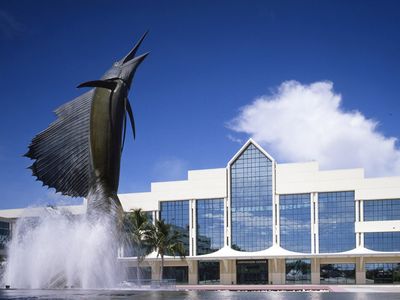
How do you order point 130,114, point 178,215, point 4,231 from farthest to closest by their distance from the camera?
point 4,231 < point 178,215 < point 130,114

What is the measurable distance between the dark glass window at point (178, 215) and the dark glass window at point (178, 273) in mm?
2484

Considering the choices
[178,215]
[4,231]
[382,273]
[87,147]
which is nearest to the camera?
[87,147]

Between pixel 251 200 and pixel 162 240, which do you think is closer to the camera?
pixel 162 240

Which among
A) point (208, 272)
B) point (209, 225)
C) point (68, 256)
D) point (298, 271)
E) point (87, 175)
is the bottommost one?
point (208, 272)

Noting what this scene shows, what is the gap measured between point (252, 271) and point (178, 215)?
34.6ft

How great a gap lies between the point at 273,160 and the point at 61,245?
4431 cm

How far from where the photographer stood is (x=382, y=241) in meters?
57.8

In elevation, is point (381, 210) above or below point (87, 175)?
below

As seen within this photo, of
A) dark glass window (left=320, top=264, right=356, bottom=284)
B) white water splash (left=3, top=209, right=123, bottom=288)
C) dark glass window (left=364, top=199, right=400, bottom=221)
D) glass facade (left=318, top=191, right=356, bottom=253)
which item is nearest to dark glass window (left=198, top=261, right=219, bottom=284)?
dark glass window (left=320, top=264, right=356, bottom=284)

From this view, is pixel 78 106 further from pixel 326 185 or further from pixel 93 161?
pixel 326 185

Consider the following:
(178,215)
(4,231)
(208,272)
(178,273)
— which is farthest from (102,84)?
(4,231)

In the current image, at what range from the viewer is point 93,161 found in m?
19.4

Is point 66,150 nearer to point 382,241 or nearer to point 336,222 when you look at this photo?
point 336,222

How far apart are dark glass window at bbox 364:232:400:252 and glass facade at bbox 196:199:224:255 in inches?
618
